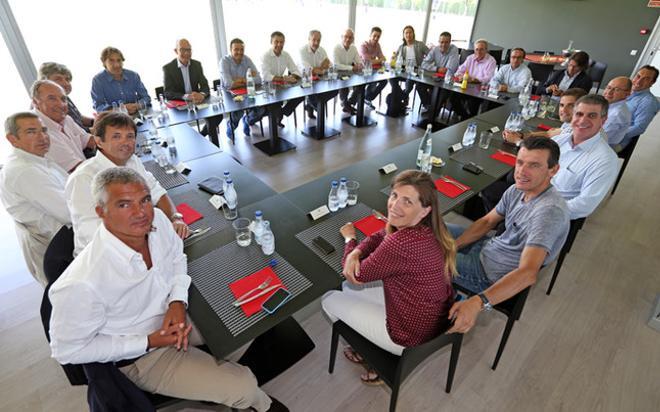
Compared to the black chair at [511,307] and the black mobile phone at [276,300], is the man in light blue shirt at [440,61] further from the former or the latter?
the black mobile phone at [276,300]

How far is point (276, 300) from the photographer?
4.64 feet

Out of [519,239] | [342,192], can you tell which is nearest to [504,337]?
[519,239]

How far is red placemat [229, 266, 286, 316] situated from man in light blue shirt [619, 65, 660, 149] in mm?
3949

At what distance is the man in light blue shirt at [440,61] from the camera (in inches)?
214

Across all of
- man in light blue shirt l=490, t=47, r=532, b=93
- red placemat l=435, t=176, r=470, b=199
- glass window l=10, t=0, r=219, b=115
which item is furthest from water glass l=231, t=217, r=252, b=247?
man in light blue shirt l=490, t=47, r=532, b=93

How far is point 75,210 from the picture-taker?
63.2 inches

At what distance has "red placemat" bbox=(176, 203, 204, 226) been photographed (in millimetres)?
1907

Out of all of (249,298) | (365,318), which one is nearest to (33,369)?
(249,298)

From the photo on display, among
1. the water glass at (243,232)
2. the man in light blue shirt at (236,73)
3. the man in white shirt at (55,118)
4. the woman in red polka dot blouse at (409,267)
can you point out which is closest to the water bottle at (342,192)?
the woman in red polka dot blouse at (409,267)

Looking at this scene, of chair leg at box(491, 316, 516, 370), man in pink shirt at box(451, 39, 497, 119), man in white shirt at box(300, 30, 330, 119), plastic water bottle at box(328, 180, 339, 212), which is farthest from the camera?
man in white shirt at box(300, 30, 330, 119)

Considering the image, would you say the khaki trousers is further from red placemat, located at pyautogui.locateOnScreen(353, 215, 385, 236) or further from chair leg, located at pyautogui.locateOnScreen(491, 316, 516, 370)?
chair leg, located at pyautogui.locateOnScreen(491, 316, 516, 370)

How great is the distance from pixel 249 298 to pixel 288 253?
13.4 inches

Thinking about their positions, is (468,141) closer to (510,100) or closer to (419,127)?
(510,100)

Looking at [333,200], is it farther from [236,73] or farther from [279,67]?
[279,67]
